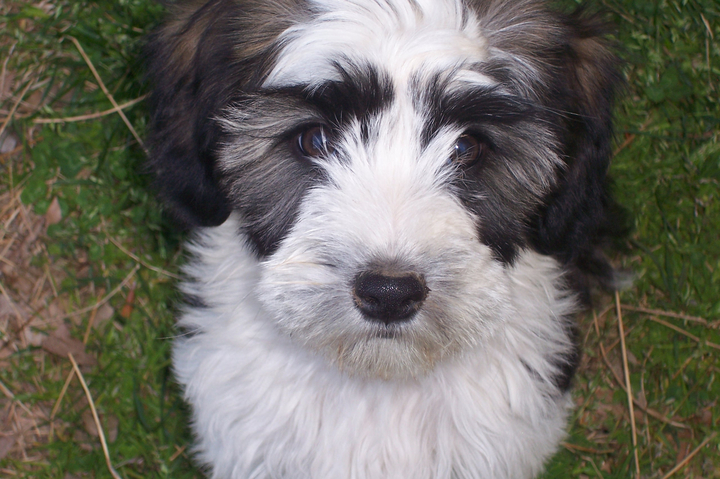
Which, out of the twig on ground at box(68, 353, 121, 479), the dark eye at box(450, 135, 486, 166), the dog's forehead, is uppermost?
the dog's forehead

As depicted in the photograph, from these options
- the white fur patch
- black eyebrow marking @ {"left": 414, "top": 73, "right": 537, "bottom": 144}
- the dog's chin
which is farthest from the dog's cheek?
the white fur patch

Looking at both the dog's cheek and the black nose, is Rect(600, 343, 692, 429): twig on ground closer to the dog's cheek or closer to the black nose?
the dog's cheek

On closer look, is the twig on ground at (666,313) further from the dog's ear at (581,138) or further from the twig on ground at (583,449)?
the dog's ear at (581,138)

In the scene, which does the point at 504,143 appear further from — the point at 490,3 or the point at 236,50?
the point at 236,50

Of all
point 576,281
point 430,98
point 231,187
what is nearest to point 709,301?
point 576,281

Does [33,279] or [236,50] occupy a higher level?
[236,50]

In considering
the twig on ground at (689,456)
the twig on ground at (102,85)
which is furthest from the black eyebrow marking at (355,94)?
the twig on ground at (689,456)
